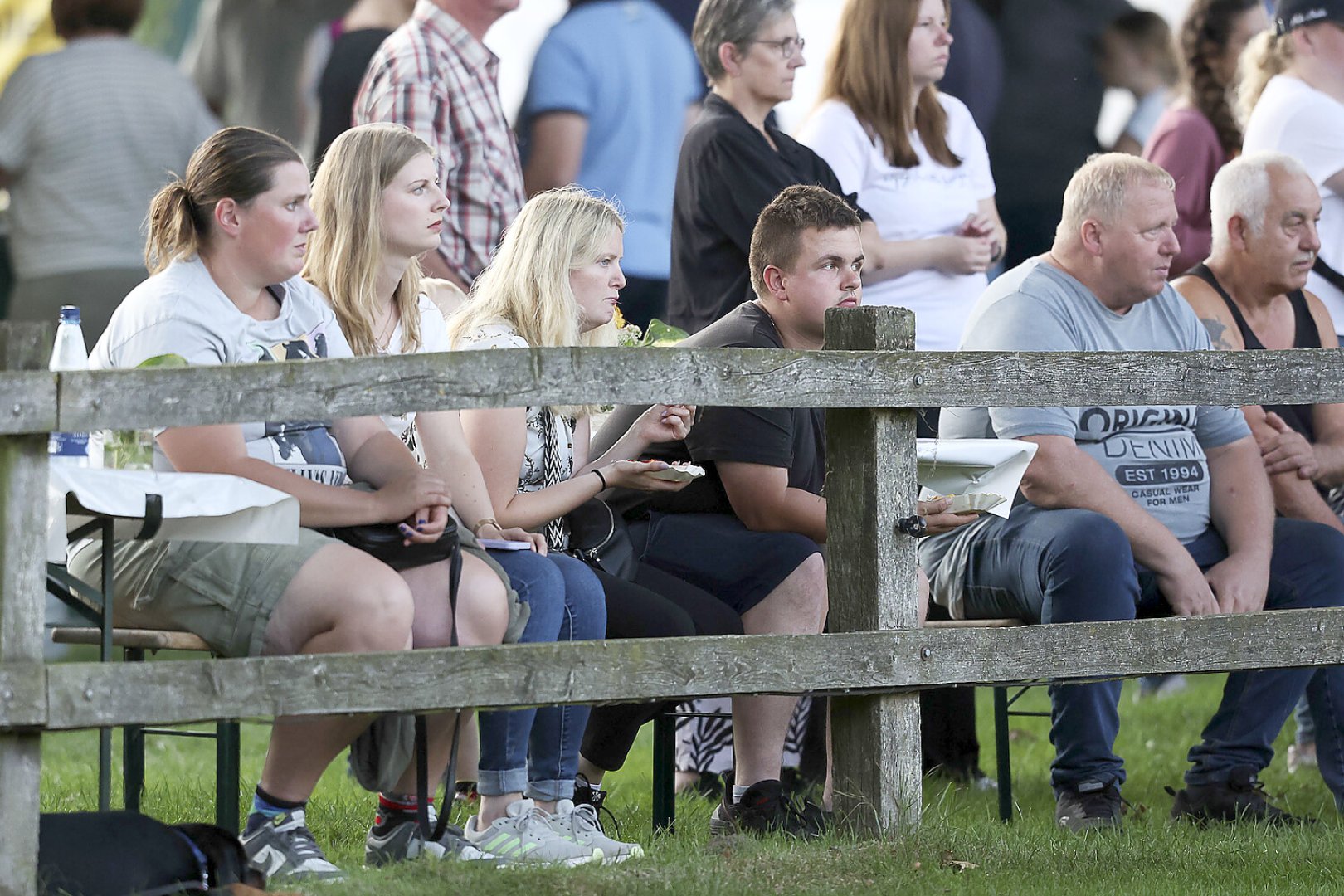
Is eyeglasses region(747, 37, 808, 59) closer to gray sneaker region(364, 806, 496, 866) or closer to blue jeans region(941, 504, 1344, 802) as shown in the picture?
blue jeans region(941, 504, 1344, 802)

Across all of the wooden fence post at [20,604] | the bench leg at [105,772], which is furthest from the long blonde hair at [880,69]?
the wooden fence post at [20,604]

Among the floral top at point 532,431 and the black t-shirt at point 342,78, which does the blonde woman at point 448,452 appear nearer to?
the floral top at point 532,431

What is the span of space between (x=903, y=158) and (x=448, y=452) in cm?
227

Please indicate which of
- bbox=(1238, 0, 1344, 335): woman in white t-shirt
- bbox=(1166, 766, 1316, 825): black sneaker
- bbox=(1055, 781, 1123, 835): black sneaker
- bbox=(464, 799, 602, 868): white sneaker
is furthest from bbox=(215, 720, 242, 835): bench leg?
bbox=(1238, 0, 1344, 335): woman in white t-shirt

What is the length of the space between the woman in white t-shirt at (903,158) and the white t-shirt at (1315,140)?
112 centimetres

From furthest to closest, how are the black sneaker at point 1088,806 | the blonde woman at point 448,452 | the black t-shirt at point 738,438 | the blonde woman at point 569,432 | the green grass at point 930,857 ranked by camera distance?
1. the black sneaker at point 1088,806
2. the black t-shirt at point 738,438
3. the blonde woman at point 569,432
4. the blonde woman at point 448,452
5. the green grass at point 930,857

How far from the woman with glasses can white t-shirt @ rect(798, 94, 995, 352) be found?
0.77 feet

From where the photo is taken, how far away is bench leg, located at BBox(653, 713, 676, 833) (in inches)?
172

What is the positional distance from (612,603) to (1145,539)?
4.41 feet

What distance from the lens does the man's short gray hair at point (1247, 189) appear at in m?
5.34

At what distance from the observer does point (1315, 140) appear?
6105mm

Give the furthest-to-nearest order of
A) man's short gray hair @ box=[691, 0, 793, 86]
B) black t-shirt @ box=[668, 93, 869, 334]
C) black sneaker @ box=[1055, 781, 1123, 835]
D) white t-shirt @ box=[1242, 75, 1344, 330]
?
white t-shirt @ box=[1242, 75, 1344, 330]
man's short gray hair @ box=[691, 0, 793, 86]
black t-shirt @ box=[668, 93, 869, 334]
black sneaker @ box=[1055, 781, 1123, 835]

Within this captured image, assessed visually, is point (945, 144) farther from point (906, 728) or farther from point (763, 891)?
point (763, 891)

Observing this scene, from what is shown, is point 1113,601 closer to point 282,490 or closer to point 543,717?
point 543,717
